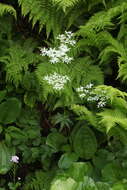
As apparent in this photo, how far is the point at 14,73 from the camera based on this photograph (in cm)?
398

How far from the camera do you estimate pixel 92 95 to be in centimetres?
385

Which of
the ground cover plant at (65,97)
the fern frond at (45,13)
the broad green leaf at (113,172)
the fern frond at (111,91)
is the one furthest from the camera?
the fern frond at (45,13)

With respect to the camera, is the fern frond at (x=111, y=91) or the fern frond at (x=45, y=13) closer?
the fern frond at (x=111, y=91)

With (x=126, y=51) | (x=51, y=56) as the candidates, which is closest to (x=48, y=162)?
(x=51, y=56)

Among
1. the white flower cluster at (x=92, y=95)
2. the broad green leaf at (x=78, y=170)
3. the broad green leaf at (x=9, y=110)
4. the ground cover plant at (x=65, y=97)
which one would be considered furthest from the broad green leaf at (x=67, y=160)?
the broad green leaf at (x=9, y=110)

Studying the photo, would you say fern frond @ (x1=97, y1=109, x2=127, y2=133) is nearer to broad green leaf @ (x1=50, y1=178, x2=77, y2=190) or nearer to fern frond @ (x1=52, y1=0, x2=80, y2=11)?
broad green leaf @ (x1=50, y1=178, x2=77, y2=190)

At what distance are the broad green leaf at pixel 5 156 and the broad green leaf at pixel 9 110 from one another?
0.23m

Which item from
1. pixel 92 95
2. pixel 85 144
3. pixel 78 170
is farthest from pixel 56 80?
pixel 78 170

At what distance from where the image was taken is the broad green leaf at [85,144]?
12.3ft

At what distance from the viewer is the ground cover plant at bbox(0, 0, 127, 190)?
12.0ft

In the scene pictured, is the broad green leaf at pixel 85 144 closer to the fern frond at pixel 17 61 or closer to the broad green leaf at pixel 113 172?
the broad green leaf at pixel 113 172

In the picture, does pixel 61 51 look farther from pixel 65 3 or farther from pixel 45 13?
pixel 45 13

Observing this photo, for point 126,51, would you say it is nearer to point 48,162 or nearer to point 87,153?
point 87,153

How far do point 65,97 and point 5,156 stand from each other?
2.46ft
